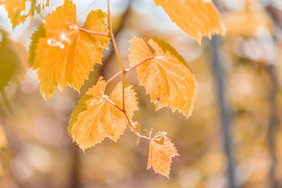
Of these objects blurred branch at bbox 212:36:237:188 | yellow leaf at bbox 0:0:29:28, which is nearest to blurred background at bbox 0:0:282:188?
blurred branch at bbox 212:36:237:188

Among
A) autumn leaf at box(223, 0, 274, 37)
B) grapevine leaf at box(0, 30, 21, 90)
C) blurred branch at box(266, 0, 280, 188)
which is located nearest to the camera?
grapevine leaf at box(0, 30, 21, 90)

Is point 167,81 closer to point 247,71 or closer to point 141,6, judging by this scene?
point 141,6

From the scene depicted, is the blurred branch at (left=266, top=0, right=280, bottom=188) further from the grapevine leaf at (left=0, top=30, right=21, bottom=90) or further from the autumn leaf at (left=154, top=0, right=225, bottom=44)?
the grapevine leaf at (left=0, top=30, right=21, bottom=90)

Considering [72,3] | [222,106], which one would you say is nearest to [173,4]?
[72,3]

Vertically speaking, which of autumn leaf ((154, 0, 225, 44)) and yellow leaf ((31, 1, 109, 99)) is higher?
yellow leaf ((31, 1, 109, 99))

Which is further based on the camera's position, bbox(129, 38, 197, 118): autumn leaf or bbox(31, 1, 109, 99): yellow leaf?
bbox(129, 38, 197, 118): autumn leaf

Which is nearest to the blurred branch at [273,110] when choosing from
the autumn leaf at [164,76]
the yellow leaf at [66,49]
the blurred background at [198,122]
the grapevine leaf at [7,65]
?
the blurred background at [198,122]
